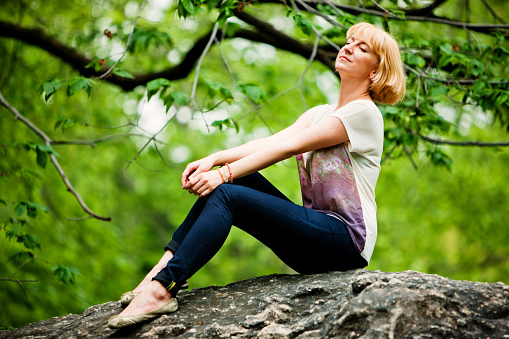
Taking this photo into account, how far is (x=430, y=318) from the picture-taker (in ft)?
6.25

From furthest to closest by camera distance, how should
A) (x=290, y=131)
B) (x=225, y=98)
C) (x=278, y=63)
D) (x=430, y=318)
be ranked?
(x=278, y=63) → (x=225, y=98) → (x=290, y=131) → (x=430, y=318)

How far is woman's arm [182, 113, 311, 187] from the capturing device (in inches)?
101

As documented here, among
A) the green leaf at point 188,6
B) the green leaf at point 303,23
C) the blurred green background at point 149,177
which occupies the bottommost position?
the blurred green background at point 149,177

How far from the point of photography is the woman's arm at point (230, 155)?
2.57 meters

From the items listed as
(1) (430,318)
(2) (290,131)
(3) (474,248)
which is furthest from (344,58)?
(3) (474,248)

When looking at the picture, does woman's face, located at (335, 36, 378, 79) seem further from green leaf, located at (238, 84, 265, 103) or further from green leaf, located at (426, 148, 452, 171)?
green leaf, located at (426, 148, 452, 171)

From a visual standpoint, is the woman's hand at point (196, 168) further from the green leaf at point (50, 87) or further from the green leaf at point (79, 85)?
the green leaf at point (50, 87)

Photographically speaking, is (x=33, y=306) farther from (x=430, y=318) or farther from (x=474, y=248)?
(x=474, y=248)

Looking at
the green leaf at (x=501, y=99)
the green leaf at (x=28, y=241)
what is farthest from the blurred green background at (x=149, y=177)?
the green leaf at (x=501, y=99)

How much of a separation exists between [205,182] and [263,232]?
0.37m

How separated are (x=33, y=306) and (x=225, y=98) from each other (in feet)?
12.3

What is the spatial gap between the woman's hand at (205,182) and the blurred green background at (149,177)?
66.2 inches

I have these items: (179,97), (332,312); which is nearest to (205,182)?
(332,312)

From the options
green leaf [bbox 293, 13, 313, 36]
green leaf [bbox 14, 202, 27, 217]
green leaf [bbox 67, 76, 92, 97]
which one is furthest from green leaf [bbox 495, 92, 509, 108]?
green leaf [bbox 14, 202, 27, 217]
